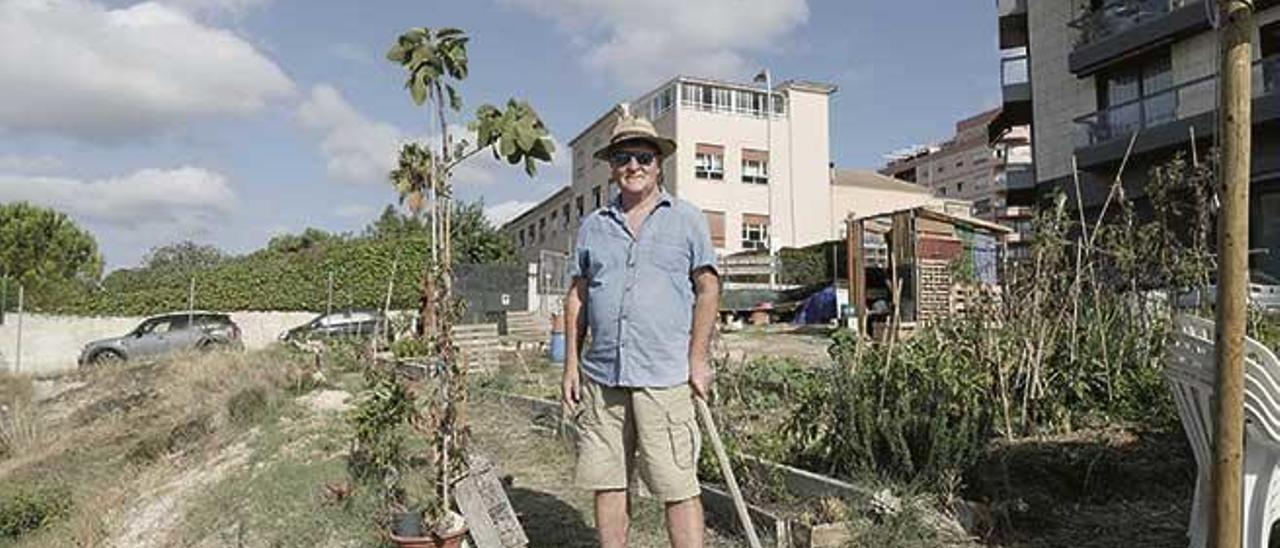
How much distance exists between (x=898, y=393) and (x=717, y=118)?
1318 inches

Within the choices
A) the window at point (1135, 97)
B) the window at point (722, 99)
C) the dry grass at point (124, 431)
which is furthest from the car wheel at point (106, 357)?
the window at point (722, 99)

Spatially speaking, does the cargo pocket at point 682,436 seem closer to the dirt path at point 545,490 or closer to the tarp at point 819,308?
the dirt path at point 545,490

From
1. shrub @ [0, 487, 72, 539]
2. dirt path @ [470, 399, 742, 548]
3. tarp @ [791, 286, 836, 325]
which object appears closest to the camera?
dirt path @ [470, 399, 742, 548]

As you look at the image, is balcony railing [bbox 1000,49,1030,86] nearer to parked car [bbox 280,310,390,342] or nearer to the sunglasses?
parked car [bbox 280,310,390,342]

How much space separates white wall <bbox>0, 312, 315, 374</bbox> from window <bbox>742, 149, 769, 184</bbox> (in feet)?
58.5

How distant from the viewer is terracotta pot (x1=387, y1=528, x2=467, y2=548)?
3969 mm

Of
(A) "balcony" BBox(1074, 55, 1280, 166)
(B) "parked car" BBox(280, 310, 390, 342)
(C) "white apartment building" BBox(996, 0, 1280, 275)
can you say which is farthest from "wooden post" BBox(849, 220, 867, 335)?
(B) "parked car" BBox(280, 310, 390, 342)

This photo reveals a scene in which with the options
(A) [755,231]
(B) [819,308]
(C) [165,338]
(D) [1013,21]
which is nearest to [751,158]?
(A) [755,231]

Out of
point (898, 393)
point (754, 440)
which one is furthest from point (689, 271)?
point (754, 440)

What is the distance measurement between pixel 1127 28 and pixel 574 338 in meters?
22.2

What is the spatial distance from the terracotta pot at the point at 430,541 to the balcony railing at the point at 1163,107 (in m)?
19.1

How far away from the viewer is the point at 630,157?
12.0 feet

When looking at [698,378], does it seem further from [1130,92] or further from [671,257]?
[1130,92]

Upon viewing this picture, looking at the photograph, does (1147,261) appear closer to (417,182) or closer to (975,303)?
(975,303)
